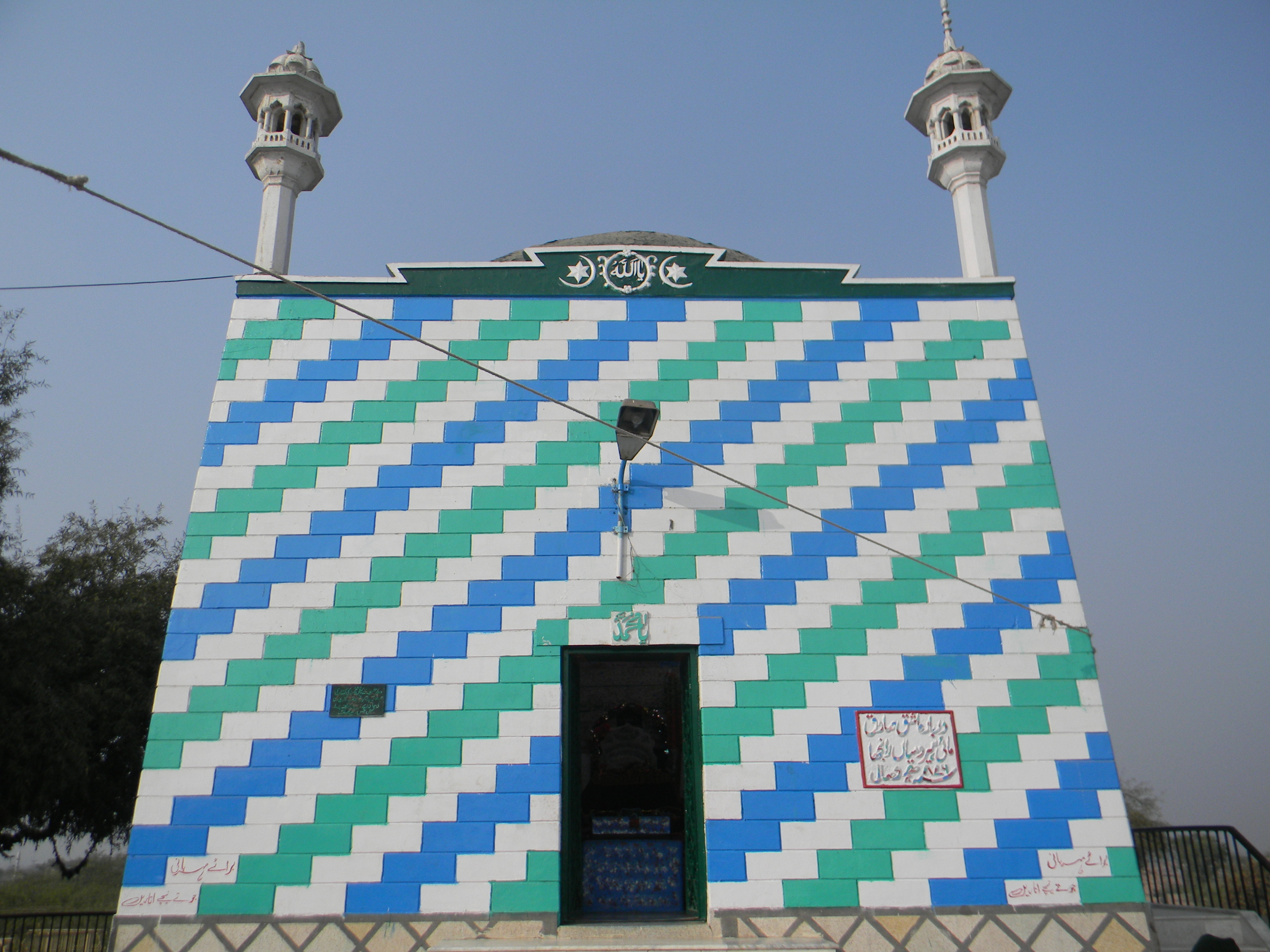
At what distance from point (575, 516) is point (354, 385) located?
8.19 feet

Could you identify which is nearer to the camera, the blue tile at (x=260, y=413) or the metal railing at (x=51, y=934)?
the blue tile at (x=260, y=413)

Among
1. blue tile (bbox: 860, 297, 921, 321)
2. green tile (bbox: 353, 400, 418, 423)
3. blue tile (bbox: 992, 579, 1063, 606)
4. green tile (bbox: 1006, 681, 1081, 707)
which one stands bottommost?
green tile (bbox: 1006, 681, 1081, 707)

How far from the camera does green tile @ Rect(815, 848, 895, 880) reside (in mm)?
6859

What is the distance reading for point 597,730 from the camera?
1189cm

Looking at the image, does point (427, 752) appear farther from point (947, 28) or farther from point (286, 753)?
point (947, 28)

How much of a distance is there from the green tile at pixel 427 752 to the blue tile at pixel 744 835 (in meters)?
2.12

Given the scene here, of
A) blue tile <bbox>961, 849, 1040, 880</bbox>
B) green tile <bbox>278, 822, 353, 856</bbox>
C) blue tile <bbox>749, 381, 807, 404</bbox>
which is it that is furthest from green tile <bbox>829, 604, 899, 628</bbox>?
green tile <bbox>278, 822, 353, 856</bbox>

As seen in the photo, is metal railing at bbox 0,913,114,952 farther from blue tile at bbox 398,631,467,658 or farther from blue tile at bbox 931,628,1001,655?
blue tile at bbox 931,628,1001,655

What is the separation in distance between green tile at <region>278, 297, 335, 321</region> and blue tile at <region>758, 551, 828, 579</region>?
4.81m

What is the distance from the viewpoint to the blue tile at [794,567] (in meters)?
7.65

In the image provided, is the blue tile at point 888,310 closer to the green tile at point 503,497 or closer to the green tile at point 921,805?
the green tile at point 503,497

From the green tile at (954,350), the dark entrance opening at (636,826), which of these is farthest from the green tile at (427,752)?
the green tile at (954,350)

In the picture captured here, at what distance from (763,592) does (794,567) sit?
369mm

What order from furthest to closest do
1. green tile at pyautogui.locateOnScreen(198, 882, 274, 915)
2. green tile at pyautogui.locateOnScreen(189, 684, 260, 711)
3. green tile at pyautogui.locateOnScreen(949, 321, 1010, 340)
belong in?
green tile at pyautogui.locateOnScreen(949, 321, 1010, 340), green tile at pyautogui.locateOnScreen(189, 684, 260, 711), green tile at pyautogui.locateOnScreen(198, 882, 274, 915)
